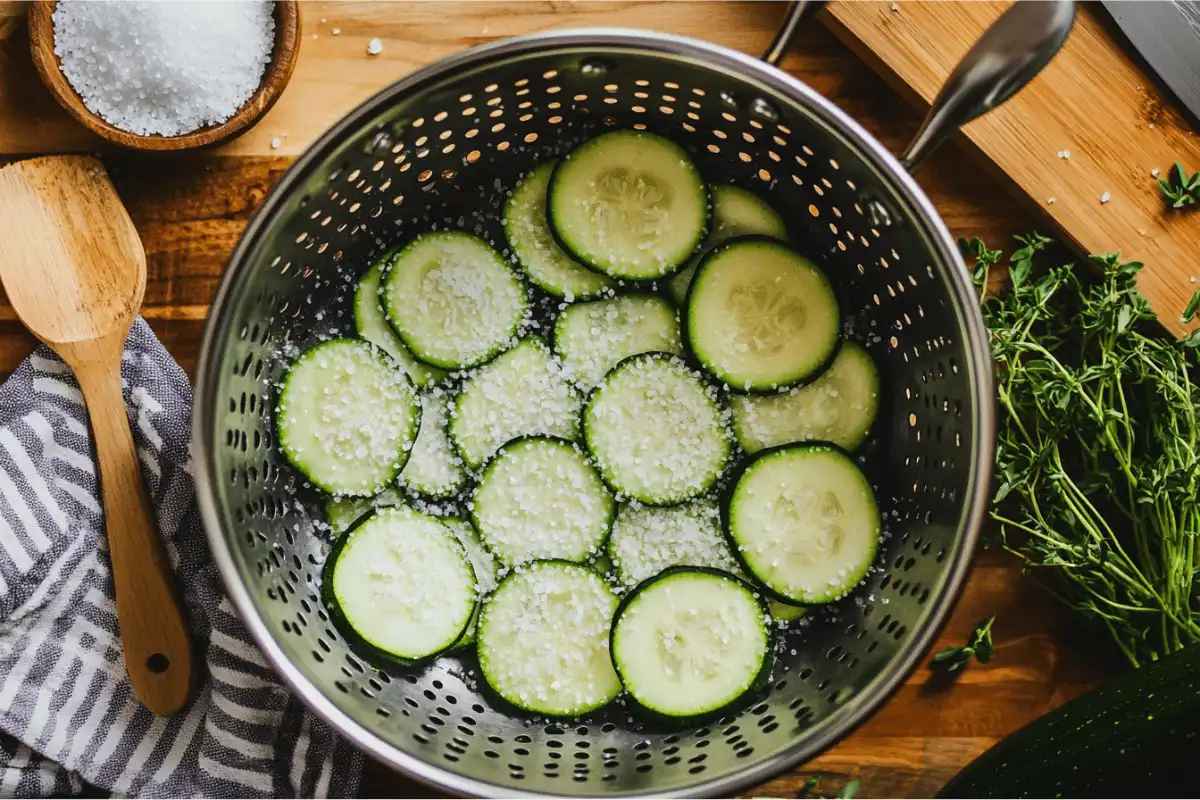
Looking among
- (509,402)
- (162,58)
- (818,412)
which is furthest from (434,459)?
(162,58)

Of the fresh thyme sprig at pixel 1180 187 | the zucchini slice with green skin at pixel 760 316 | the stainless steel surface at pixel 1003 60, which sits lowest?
the zucchini slice with green skin at pixel 760 316

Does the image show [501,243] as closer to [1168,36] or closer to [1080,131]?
[1080,131]

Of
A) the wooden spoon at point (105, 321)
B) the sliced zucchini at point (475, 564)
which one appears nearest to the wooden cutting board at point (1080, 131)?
the sliced zucchini at point (475, 564)

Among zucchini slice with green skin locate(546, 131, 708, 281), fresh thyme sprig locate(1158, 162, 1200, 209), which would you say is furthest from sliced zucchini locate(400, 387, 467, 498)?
fresh thyme sprig locate(1158, 162, 1200, 209)

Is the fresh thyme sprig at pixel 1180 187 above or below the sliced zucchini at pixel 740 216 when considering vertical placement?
above

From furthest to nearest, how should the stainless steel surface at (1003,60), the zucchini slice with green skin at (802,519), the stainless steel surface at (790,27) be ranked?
1. the zucchini slice with green skin at (802,519)
2. the stainless steel surface at (790,27)
3. the stainless steel surface at (1003,60)

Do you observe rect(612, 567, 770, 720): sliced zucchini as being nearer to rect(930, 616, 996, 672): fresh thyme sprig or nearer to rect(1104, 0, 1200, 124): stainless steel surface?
rect(930, 616, 996, 672): fresh thyme sprig

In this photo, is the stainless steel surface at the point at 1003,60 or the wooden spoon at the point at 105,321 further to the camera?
the wooden spoon at the point at 105,321

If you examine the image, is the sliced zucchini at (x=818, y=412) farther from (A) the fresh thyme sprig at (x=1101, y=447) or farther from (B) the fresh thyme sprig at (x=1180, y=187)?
(B) the fresh thyme sprig at (x=1180, y=187)
